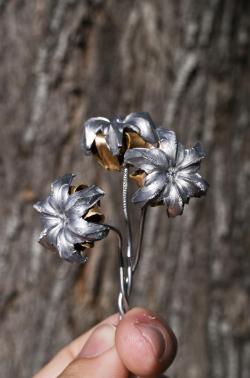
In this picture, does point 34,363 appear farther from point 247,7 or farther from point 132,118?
point 247,7

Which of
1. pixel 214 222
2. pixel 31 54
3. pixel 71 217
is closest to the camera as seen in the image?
pixel 71 217

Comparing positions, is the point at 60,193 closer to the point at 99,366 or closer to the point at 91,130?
the point at 91,130

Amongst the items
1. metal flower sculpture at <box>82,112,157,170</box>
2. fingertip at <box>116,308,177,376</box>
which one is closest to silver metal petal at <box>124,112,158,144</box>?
metal flower sculpture at <box>82,112,157,170</box>

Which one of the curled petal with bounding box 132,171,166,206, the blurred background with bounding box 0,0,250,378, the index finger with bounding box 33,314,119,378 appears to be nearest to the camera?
the curled petal with bounding box 132,171,166,206

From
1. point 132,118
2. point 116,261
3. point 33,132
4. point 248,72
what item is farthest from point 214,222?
point 132,118

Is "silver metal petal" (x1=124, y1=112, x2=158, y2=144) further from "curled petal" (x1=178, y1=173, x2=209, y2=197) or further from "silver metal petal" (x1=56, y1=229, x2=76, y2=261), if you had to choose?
"silver metal petal" (x1=56, y1=229, x2=76, y2=261)

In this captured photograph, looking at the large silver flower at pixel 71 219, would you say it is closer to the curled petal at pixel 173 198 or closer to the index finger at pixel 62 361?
the curled petal at pixel 173 198

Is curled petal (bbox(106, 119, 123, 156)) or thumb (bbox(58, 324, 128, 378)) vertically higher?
curled petal (bbox(106, 119, 123, 156))
